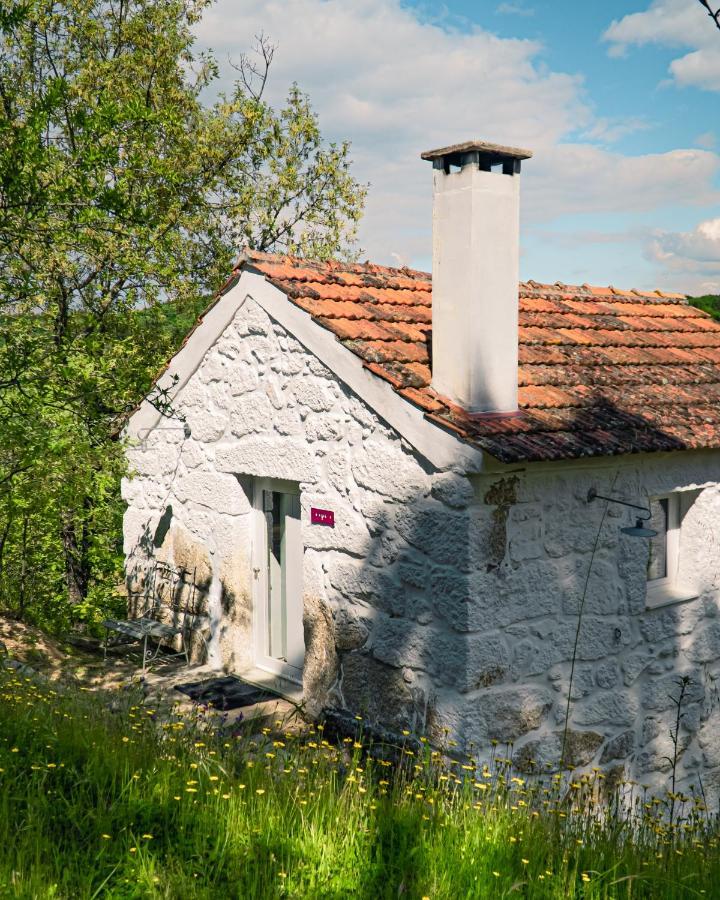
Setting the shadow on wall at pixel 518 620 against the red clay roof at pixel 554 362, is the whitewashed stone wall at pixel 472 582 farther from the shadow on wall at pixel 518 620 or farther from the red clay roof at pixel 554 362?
the red clay roof at pixel 554 362

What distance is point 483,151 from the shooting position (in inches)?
221

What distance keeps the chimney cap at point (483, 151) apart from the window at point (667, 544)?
2728mm

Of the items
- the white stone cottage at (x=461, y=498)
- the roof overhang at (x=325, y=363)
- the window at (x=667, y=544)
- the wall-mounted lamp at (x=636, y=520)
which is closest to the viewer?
the roof overhang at (x=325, y=363)

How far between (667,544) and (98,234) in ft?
22.6

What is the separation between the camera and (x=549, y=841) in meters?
3.67

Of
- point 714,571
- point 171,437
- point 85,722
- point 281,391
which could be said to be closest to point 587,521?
point 714,571

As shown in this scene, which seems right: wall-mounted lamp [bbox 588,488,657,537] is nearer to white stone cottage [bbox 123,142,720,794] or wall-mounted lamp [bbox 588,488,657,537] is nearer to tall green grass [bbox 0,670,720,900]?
white stone cottage [bbox 123,142,720,794]

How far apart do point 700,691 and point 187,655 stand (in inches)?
174

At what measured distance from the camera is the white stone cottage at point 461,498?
5543 mm

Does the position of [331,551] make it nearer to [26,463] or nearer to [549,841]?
[26,463]

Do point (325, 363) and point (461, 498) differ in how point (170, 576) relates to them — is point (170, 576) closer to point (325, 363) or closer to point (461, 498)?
point (325, 363)

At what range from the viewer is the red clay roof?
5617 millimetres

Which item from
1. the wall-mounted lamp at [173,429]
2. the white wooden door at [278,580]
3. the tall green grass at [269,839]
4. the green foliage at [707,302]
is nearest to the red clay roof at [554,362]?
the green foliage at [707,302]

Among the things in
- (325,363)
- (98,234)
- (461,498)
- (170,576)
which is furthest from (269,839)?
(98,234)
